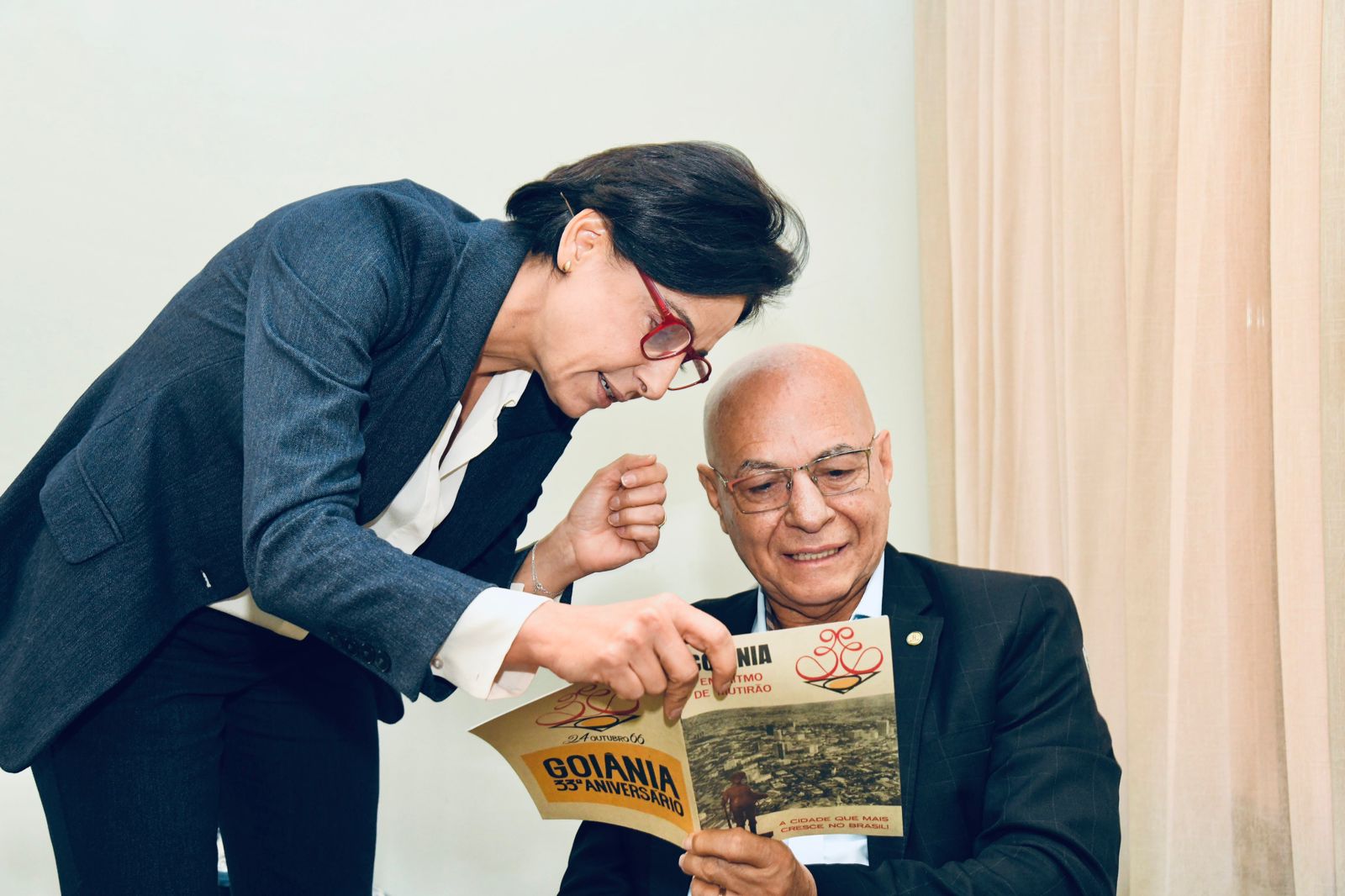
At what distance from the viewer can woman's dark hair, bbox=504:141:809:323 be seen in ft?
4.66

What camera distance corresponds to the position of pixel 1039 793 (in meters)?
1.54

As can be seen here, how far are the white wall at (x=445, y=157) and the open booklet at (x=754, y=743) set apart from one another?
172 centimetres

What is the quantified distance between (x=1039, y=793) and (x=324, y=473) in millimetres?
1008

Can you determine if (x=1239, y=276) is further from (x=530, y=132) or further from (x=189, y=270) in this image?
(x=189, y=270)

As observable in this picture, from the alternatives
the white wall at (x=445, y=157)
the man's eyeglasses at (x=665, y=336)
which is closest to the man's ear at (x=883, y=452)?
the man's eyeglasses at (x=665, y=336)

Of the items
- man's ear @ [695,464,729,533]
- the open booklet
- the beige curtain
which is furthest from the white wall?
the open booklet

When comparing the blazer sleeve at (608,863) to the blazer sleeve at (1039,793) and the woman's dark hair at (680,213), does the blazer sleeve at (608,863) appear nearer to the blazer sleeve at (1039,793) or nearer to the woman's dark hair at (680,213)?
the blazer sleeve at (1039,793)

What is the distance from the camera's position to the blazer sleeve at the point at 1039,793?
1.47m

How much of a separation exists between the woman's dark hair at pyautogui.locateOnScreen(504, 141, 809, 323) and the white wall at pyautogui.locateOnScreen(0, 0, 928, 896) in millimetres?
1693

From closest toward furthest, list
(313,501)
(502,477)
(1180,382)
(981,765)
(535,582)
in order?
1. (313,501)
2. (981,765)
3. (502,477)
4. (535,582)
5. (1180,382)

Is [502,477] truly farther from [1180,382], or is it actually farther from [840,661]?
[1180,382]

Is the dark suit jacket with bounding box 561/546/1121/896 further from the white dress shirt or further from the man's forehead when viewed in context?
the white dress shirt

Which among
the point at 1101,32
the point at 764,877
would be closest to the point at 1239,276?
the point at 1101,32

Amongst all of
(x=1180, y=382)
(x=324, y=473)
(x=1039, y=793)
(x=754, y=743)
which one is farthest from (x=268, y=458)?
(x=1180, y=382)
